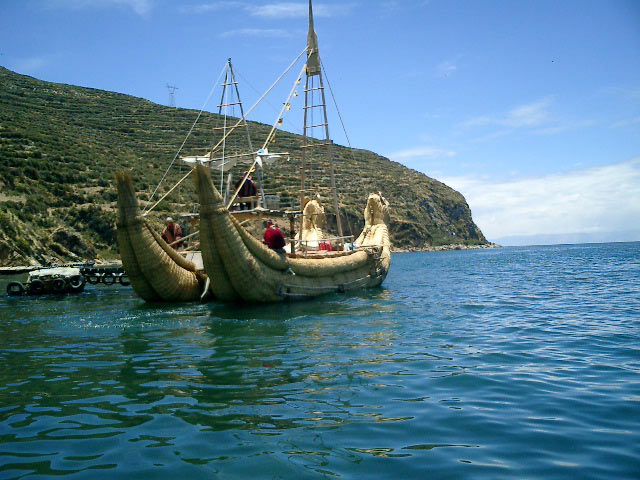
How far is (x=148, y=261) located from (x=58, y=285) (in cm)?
925

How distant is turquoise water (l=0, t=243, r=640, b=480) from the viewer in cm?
484

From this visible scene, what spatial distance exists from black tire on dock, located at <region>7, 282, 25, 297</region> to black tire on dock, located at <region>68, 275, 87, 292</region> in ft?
6.30

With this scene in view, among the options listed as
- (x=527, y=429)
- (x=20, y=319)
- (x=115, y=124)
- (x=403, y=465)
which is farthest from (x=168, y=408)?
(x=115, y=124)

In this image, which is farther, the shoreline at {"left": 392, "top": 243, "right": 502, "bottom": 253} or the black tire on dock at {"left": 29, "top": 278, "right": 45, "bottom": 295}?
the shoreline at {"left": 392, "top": 243, "right": 502, "bottom": 253}

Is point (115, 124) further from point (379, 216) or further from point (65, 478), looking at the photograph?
point (65, 478)

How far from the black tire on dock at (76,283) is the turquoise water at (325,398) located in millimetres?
10592

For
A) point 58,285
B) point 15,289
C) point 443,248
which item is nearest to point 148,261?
point 58,285

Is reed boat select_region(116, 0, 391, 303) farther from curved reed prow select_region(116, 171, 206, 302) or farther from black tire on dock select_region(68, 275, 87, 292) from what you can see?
black tire on dock select_region(68, 275, 87, 292)

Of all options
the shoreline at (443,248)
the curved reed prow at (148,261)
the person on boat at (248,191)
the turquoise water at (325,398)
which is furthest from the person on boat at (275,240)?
the shoreline at (443,248)

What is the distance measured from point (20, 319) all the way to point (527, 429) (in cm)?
1456

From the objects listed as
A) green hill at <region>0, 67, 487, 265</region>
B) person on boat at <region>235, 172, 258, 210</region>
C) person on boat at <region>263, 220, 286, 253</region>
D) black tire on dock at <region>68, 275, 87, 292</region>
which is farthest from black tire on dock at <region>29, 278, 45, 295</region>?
person on boat at <region>263, 220, 286, 253</region>

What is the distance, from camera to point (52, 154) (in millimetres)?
57469

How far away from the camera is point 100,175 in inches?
2282

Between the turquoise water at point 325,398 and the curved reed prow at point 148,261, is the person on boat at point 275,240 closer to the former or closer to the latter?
the curved reed prow at point 148,261
